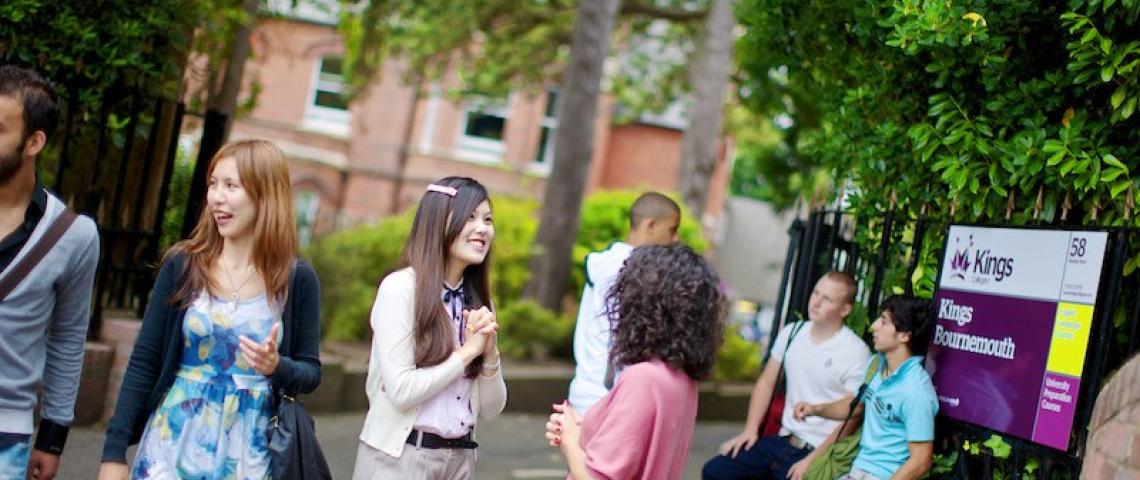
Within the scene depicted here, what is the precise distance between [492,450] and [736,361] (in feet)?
18.0

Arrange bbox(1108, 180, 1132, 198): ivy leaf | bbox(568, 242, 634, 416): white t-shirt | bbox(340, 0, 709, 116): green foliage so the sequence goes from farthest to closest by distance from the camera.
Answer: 1. bbox(340, 0, 709, 116): green foliage
2. bbox(568, 242, 634, 416): white t-shirt
3. bbox(1108, 180, 1132, 198): ivy leaf

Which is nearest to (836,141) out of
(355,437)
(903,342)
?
(903,342)

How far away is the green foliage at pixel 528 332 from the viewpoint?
44.8 feet

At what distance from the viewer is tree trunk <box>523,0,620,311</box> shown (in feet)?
49.1

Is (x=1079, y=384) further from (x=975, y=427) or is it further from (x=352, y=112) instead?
(x=352, y=112)

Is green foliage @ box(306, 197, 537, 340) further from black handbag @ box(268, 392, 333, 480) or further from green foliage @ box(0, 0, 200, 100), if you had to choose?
black handbag @ box(268, 392, 333, 480)

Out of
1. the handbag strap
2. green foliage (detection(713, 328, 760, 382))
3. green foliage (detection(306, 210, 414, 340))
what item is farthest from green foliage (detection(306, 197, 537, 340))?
the handbag strap

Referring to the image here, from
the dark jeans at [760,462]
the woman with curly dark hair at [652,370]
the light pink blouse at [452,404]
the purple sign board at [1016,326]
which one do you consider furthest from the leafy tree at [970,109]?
the light pink blouse at [452,404]

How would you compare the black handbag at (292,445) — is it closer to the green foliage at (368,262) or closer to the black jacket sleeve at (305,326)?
the black jacket sleeve at (305,326)

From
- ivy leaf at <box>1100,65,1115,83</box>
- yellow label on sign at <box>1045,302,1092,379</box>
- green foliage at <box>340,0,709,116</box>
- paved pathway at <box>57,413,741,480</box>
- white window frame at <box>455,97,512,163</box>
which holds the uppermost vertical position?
green foliage at <box>340,0,709,116</box>

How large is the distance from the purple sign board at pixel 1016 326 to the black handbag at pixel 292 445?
3.01m

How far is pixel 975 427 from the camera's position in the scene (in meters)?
5.81

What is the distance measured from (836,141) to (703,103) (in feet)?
35.9

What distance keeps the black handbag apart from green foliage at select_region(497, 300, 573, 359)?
31.0 feet
